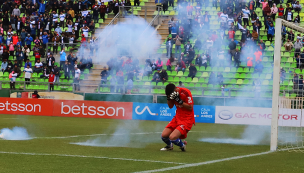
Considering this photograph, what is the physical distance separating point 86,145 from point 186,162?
3.36 metres

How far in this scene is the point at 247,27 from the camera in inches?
960

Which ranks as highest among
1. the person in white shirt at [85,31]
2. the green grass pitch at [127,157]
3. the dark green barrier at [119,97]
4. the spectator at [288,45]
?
the person in white shirt at [85,31]

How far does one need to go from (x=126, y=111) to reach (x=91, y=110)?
6.02 ft

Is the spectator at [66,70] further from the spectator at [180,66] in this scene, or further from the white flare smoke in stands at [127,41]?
the spectator at [180,66]

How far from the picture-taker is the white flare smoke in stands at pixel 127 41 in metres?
25.2

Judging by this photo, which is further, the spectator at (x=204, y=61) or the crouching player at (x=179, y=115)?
the spectator at (x=204, y=61)

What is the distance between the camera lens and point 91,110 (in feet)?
77.7

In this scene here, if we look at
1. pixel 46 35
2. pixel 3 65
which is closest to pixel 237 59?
pixel 46 35

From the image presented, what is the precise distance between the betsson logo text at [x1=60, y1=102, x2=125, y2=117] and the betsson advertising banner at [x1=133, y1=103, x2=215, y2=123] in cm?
81

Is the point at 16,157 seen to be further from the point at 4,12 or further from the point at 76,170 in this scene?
the point at 4,12

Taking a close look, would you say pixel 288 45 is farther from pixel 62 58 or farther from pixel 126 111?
pixel 62 58

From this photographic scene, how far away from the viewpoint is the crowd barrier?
21.4 m

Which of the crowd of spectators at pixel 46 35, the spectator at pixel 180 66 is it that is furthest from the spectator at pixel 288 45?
the crowd of spectators at pixel 46 35

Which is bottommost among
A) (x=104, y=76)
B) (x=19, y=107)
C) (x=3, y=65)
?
(x=19, y=107)
